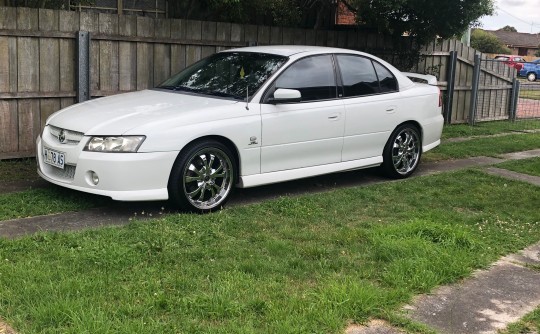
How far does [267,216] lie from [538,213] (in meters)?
2.82

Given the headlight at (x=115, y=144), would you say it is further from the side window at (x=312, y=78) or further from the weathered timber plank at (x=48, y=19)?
the weathered timber plank at (x=48, y=19)

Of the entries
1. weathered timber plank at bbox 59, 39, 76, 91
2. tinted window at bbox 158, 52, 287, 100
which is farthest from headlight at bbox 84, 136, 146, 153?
weathered timber plank at bbox 59, 39, 76, 91

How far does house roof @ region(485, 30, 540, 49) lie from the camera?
76.2m

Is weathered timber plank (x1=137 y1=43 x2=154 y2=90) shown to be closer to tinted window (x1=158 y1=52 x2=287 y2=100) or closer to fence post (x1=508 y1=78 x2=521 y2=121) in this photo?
tinted window (x1=158 y1=52 x2=287 y2=100)

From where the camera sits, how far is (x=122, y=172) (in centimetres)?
557

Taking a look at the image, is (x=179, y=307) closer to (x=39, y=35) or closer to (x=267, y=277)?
(x=267, y=277)

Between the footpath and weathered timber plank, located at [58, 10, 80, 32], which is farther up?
weathered timber plank, located at [58, 10, 80, 32]

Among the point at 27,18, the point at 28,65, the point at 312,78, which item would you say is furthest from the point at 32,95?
the point at 312,78

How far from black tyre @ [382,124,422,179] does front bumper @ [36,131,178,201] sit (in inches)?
127

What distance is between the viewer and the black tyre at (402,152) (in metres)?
7.98

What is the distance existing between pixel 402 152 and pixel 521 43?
7593cm

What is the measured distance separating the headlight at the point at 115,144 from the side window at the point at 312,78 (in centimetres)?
179

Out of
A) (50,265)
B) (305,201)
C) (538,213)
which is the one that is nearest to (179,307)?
(50,265)

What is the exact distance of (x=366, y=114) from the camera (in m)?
7.52
